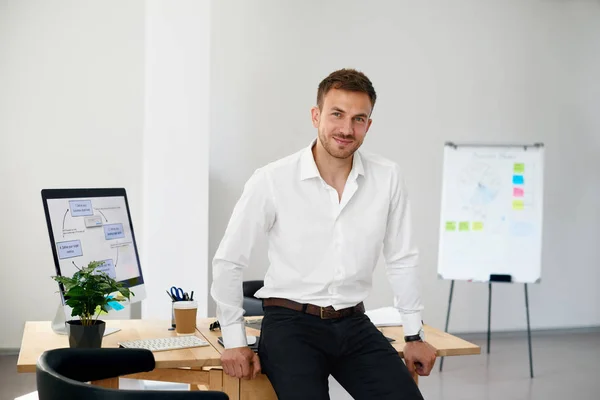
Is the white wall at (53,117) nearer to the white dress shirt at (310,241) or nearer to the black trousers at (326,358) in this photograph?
the white dress shirt at (310,241)

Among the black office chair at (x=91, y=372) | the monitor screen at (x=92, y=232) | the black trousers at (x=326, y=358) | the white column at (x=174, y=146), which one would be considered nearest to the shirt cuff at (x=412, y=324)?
the black trousers at (x=326, y=358)

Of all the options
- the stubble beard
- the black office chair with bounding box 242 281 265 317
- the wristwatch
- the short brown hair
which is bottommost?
the black office chair with bounding box 242 281 265 317

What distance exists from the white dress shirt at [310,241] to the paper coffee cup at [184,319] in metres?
0.28

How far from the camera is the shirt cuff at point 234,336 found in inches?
93.0

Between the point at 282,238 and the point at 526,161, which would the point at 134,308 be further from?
the point at 526,161

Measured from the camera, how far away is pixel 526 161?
18.0 ft

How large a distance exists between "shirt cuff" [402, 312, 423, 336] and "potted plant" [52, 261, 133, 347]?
98 centimetres

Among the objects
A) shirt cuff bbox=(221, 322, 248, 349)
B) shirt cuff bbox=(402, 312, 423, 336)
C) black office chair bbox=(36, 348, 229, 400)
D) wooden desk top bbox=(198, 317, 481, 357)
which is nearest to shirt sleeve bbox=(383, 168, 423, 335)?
shirt cuff bbox=(402, 312, 423, 336)

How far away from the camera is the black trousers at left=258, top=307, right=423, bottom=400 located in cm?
223

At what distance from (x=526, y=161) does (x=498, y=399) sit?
1.82 meters

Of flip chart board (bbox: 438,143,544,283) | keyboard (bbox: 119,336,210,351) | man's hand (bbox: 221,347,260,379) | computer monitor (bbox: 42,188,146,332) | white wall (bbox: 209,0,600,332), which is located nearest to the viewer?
man's hand (bbox: 221,347,260,379)

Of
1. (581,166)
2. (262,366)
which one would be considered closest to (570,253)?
(581,166)

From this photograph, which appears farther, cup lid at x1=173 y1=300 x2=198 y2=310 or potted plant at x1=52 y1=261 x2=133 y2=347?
cup lid at x1=173 y1=300 x2=198 y2=310

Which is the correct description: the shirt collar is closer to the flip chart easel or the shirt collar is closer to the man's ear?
the man's ear
